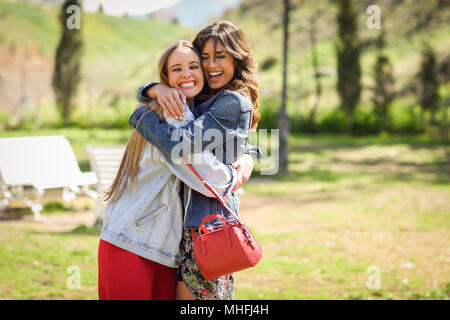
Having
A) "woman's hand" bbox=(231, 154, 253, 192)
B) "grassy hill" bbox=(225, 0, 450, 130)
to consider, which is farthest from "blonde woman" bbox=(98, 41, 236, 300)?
"grassy hill" bbox=(225, 0, 450, 130)

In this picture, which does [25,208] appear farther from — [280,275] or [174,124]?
[174,124]

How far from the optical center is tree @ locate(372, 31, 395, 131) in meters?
18.7

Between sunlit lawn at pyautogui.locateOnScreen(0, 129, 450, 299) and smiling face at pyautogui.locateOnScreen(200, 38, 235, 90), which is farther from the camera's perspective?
sunlit lawn at pyautogui.locateOnScreen(0, 129, 450, 299)

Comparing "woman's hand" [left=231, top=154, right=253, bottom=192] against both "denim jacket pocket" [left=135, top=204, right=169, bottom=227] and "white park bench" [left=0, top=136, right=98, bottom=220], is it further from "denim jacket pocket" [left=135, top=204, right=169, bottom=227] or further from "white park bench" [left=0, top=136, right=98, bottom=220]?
"white park bench" [left=0, top=136, right=98, bottom=220]

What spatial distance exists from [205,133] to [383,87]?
60.5 feet

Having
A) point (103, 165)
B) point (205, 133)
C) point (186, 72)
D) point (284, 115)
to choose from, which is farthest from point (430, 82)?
point (205, 133)

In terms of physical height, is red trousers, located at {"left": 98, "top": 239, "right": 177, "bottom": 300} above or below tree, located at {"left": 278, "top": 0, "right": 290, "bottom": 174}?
below

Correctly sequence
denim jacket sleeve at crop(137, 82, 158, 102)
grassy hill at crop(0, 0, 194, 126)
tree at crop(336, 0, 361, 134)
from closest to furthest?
denim jacket sleeve at crop(137, 82, 158, 102) → tree at crop(336, 0, 361, 134) → grassy hill at crop(0, 0, 194, 126)

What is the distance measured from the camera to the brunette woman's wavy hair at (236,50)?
2.15 meters

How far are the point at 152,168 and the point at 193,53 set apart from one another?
56 centimetres

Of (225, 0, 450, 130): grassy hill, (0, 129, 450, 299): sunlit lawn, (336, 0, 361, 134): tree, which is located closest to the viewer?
(0, 129, 450, 299): sunlit lawn

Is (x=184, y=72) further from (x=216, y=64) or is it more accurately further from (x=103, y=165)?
(x=103, y=165)

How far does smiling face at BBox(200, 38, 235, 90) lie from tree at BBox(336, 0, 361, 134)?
59.0 feet

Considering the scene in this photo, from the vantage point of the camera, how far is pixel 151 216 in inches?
77.2
